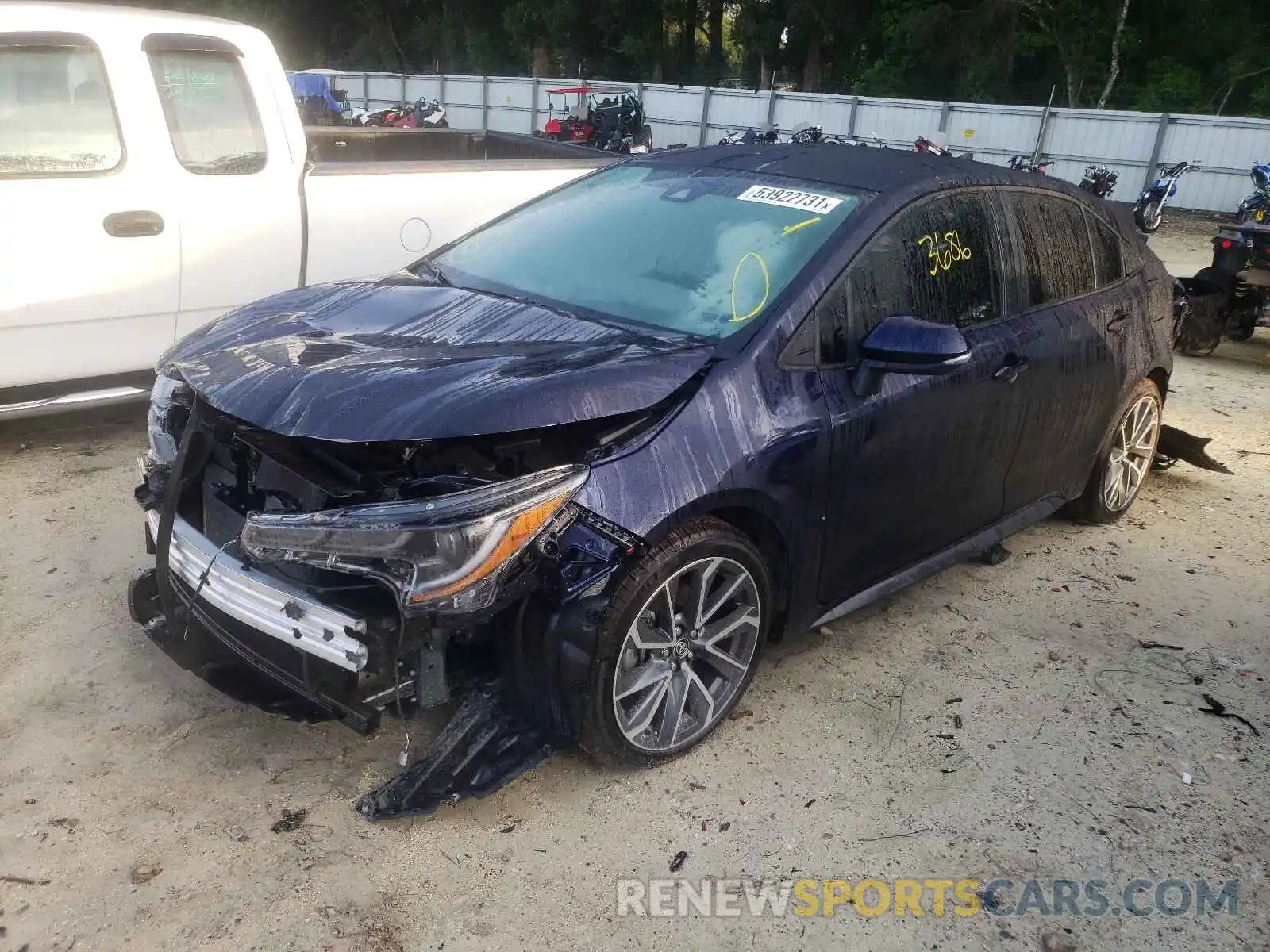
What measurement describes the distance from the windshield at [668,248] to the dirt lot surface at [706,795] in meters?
1.36

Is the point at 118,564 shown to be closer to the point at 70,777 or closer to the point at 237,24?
the point at 70,777

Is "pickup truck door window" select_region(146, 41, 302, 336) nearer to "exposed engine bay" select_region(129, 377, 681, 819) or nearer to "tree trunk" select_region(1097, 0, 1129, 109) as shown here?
"exposed engine bay" select_region(129, 377, 681, 819)

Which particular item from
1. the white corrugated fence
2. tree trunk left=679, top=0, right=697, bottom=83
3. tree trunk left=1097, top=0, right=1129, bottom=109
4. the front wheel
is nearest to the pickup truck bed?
the front wheel

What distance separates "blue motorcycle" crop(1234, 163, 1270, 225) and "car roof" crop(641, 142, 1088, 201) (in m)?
6.87

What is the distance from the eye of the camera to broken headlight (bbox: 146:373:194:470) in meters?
3.09

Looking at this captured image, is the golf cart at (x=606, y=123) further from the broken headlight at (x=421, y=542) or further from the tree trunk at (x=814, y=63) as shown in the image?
the broken headlight at (x=421, y=542)

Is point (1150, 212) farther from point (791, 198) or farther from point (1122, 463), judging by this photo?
point (791, 198)

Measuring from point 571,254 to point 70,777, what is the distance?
225 cm

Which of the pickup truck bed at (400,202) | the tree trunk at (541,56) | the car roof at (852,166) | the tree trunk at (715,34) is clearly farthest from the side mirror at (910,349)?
the tree trunk at (541,56)

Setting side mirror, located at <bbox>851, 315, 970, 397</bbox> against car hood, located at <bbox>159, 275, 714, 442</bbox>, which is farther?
side mirror, located at <bbox>851, 315, 970, 397</bbox>

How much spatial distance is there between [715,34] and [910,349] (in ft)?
164

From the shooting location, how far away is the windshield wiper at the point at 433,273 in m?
3.68

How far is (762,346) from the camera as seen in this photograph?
2979 millimetres

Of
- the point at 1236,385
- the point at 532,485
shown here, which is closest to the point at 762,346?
the point at 532,485
